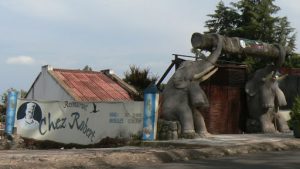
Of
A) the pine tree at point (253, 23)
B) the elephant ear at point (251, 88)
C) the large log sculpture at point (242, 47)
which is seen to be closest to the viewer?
the large log sculpture at point (242, 47)

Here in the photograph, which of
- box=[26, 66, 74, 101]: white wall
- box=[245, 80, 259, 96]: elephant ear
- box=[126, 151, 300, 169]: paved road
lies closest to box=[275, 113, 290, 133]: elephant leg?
box=[245, 80, 259, 96]: elephant ear

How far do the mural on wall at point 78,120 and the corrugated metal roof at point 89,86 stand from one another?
7296mm

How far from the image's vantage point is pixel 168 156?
1141 centimetres

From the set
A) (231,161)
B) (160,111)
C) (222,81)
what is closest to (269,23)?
(222,81)

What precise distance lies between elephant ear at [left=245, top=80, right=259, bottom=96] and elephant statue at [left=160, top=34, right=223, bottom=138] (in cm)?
294

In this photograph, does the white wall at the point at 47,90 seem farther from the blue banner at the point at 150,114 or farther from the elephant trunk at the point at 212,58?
the blue banner at the point at 150,114

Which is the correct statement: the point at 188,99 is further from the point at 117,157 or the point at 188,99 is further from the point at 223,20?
the point at 223,20

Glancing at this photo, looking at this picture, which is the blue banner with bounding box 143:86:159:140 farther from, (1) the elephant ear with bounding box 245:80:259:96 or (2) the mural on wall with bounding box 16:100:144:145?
(1) the elephant ear with bounding box 245:80:259:96

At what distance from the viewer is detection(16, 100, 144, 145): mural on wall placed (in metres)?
16.6

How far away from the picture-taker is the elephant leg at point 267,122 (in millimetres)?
19656

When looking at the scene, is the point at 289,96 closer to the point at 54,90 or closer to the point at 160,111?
the point at 160,111

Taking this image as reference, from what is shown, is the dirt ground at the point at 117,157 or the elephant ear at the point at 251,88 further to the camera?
the elephant ear at the point at 251,88

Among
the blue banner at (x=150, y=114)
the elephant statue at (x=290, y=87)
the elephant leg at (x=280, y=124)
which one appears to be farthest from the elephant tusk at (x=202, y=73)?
the elephant statue at (x=290, y=87)

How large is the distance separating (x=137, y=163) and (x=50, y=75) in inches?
748
